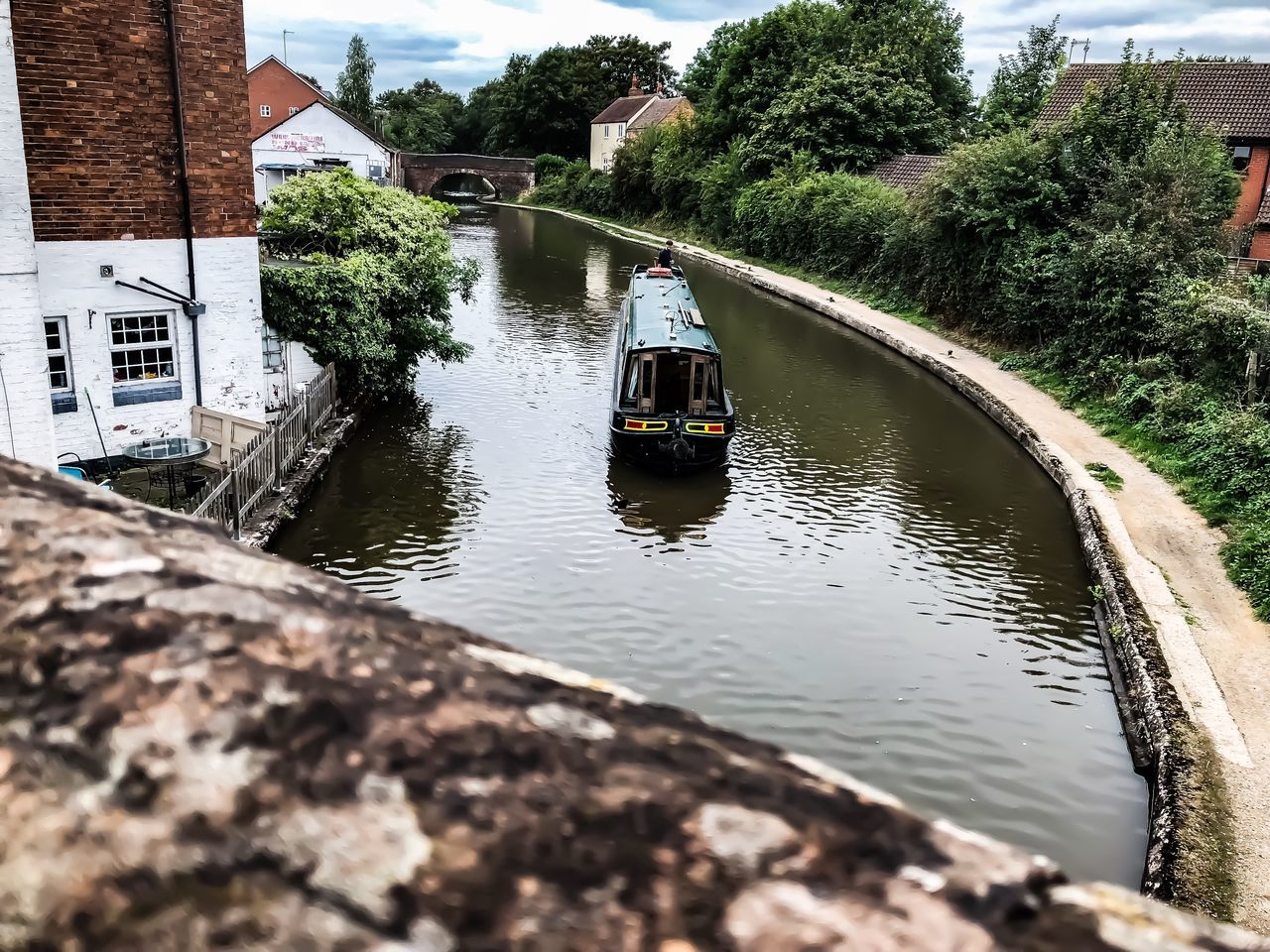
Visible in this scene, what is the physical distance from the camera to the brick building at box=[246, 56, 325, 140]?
54.4 m

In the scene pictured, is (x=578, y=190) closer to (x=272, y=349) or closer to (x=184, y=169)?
(x=272, y=349)

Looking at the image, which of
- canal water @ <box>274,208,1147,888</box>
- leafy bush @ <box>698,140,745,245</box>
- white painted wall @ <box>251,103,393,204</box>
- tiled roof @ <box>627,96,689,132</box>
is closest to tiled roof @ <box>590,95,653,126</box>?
tiled roof @ <box>627,96,689,132</box>

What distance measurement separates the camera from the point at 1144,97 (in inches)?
872

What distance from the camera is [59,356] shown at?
12.3 metres

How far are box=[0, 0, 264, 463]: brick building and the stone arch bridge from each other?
63.4m

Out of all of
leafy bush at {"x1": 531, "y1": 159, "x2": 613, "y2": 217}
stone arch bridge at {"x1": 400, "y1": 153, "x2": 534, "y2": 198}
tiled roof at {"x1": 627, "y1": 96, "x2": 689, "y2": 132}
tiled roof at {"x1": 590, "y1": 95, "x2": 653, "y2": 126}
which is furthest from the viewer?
tiled roof at {"x1": 590, "y1": 95, "x2": 653, "y2": 126}

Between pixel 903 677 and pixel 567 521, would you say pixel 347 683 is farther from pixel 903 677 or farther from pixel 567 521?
pixel 567 521

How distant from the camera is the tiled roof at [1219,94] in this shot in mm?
30469

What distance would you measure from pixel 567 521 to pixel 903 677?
537 centimetres

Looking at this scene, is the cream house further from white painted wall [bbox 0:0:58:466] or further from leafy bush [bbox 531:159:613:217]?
white painted wall [bbox 0:0:58:466]

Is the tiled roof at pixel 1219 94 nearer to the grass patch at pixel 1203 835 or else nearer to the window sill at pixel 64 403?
the grass patch at pixel 1203 835

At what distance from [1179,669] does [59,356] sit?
13.3m

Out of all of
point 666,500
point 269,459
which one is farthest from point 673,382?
point 269,459

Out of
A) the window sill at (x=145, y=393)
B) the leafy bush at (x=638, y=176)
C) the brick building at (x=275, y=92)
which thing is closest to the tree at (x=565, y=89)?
the leafy bush at (x=638, y=176)
